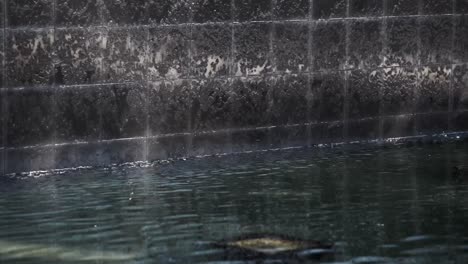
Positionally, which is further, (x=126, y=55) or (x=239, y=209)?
(x=126, y=55)

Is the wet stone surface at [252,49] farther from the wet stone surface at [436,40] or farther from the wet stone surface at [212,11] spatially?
the wet stone surface at [436,40]

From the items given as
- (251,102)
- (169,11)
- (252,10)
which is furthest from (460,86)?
(169,11)

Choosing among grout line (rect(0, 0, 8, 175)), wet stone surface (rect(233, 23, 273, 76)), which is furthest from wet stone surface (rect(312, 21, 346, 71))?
grout line (rect(0, 0, 8, 175))

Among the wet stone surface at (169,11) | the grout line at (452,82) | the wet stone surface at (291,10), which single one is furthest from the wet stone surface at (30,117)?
the grout line at (452,82)

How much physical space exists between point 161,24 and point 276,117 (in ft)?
5.82

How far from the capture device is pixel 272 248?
7.67m

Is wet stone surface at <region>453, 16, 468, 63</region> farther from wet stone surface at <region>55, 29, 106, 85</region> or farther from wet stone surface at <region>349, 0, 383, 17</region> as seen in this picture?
wet stone surface at <region>55, 29, 106, 85</region>

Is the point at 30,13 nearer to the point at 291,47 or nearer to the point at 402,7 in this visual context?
the point at 291,47

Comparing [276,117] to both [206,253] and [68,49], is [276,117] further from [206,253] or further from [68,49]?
[206,253]

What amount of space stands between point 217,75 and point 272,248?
14.6ft

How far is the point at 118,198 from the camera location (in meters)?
9.62

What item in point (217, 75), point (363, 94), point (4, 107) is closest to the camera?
point (4, 107)

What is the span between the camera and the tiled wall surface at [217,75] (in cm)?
1075

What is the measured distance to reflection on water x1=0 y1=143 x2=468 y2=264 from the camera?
770 cm
